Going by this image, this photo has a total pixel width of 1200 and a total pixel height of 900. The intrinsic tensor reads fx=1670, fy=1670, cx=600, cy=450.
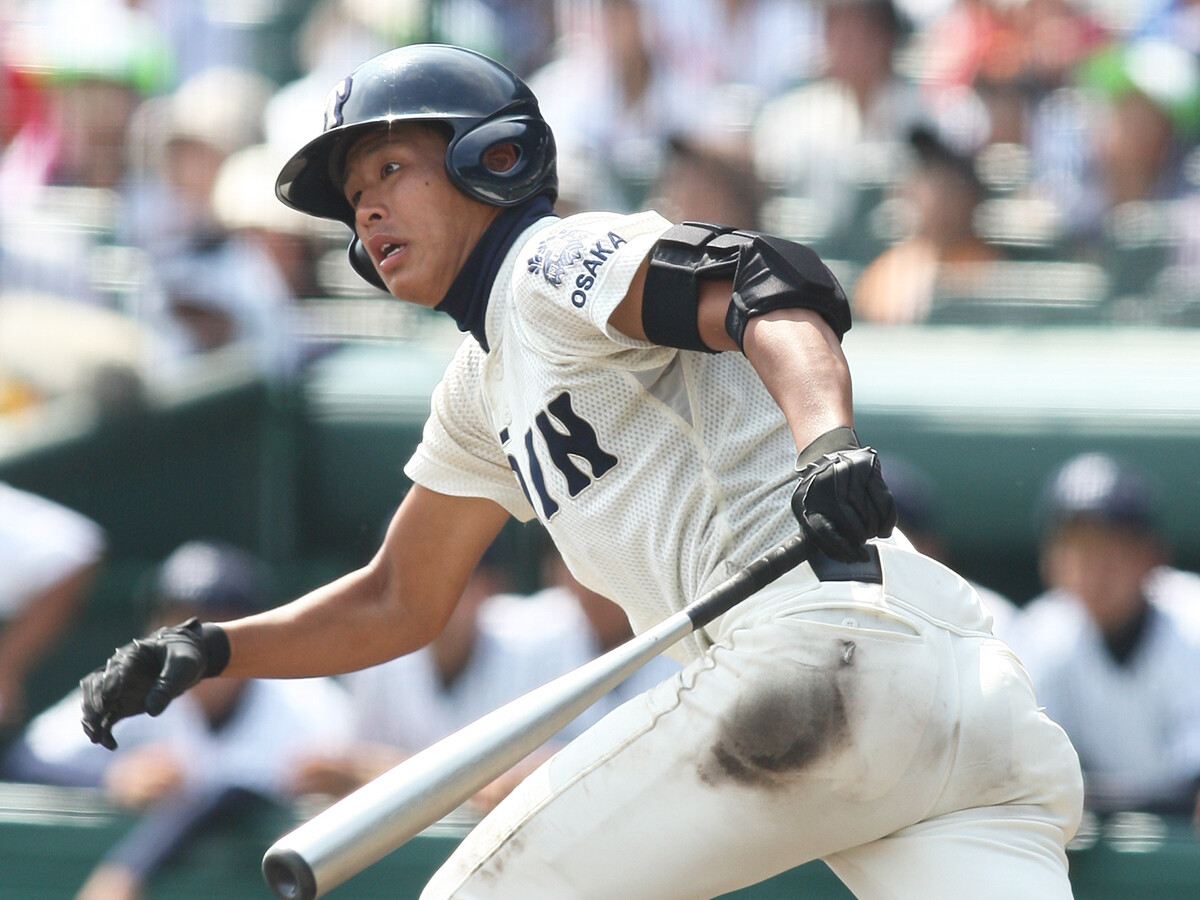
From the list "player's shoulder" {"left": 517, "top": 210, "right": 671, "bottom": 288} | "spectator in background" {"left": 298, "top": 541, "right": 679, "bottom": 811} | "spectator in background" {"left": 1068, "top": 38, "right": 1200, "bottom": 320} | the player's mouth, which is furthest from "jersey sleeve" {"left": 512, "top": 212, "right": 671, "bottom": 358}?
"spectator in background" {"left": 1068, "top": 38, "right": 1200, "bottom": 320}

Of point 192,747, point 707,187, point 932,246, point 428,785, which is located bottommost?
point 192,747

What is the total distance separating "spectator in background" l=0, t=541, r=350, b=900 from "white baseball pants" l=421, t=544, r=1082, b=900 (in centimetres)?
218

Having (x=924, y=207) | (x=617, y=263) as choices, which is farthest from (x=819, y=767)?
(x=924, y=207)

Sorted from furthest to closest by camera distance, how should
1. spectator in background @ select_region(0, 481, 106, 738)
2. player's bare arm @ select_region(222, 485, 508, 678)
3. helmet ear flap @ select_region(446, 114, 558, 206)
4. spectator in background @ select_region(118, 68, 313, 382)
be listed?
spectator in background @ select_region(118, 68, 313, 382) < spectator in background @ select_region(0, 481, 106, 738) < player's bare arm @ select_region(222, 485, 508, 678) < helmet ear flap @ select_region(446, 114, 558, 206)

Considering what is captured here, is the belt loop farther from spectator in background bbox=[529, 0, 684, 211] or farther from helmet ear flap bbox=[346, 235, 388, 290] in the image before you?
spectator in background bbox=[529, 0, 684, 211]

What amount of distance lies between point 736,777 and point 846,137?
12.4 ft

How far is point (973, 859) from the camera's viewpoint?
2.05m

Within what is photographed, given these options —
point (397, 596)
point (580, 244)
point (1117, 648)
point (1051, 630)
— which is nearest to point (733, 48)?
point (1051, 630)

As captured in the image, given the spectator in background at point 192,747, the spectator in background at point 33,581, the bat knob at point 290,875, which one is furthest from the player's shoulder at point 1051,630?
the spectator in background at point 33,581

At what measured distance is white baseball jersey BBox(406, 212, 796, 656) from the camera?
2189 mm

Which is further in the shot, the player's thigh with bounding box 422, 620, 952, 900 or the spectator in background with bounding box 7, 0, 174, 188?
the spectator in background with bounding box 7, 0, 174, 188

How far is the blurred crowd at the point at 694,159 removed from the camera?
17.2 ft

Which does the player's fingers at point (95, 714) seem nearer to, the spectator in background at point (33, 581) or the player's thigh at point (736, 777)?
the player's thigh at point (736, 777)

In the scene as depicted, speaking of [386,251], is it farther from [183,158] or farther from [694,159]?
[183,158]
